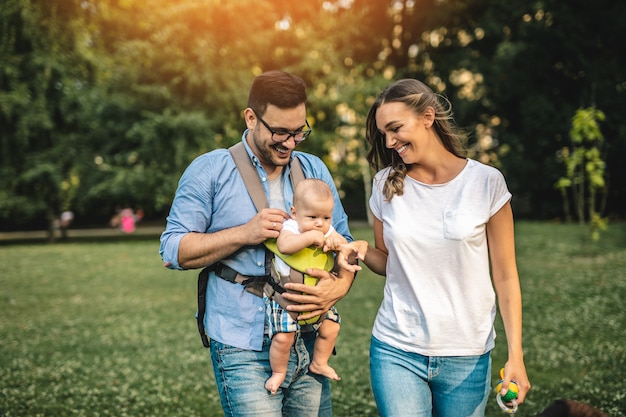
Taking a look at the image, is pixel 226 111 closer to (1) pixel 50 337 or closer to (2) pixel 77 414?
(1) pixel 50 337

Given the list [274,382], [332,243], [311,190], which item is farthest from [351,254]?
[274,382]

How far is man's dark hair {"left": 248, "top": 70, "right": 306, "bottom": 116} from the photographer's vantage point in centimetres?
315

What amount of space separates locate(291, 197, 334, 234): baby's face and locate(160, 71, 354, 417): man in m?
0.09

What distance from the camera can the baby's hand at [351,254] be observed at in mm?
3100

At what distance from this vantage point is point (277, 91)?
124 inches

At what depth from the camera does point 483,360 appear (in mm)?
2959

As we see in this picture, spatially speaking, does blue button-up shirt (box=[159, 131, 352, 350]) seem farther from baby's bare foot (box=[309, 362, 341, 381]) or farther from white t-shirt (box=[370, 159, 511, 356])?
white t-shirt (box=[370, 159, 511, 356])

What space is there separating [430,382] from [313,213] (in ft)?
3.29

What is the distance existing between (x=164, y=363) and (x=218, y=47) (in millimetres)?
23161

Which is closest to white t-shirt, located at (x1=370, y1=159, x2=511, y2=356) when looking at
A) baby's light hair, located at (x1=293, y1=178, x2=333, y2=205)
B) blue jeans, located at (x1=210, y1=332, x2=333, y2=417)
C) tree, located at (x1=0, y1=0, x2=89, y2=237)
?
baby's light hair, located at (x1=293, y1=178, x2=333, y2=205)

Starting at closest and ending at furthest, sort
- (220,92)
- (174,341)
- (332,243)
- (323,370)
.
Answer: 1. (332,243)
2. (323,370)
3. (174,341)
4. (220,92)

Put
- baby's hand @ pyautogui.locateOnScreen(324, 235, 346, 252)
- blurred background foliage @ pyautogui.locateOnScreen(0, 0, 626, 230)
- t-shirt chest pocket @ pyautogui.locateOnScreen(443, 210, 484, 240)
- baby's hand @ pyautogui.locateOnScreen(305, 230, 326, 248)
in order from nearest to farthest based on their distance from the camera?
t-shirt chest pocket @ pyautogui.locateOnScreen(443, 210, 484, 240) < baby's hand @ pyautogui.locateOnScreen(305, 230, 326, 248) < baby's hand @ pyautogui.locateOnScreen(324, 235, 346, 252) < blurred background foliage @ pyautogui.locateOnScreen(0, 0, 626, 230)

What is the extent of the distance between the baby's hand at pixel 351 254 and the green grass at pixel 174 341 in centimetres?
367

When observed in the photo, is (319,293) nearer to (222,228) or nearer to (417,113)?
(222,228)
